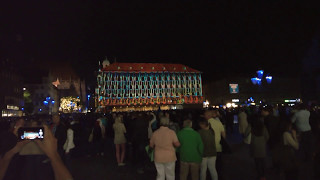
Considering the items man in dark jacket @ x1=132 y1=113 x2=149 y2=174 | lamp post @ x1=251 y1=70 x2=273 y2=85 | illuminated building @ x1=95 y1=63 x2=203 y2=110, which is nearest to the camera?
man in dark jacket @ x1=132 y1=113 x2=149 y2=174

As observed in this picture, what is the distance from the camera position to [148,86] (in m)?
108

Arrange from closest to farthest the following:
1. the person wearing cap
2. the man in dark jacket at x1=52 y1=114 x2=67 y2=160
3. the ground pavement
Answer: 1. the person wearing cap
2. the ground pavement
3. the man in dark jacket at x1=52 y1=114 x2=67 y2=160

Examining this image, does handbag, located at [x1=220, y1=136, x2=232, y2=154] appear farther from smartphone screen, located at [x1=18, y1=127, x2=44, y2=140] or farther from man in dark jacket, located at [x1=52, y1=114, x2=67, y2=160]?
man in dark jacket, located at [x1=52, y1=114, x2=67, y2=160]

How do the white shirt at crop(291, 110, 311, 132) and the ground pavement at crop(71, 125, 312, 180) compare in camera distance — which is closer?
the ground pavement at crop(71, 125, 312, 180)

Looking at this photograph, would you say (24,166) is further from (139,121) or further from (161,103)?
(161,103)

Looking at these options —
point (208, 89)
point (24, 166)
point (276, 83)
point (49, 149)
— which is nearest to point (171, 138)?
point (24, 166)

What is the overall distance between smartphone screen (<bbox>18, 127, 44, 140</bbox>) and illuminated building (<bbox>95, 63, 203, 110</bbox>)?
3703 inches

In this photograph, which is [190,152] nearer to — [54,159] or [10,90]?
[54,159]

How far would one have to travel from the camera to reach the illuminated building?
103375mm

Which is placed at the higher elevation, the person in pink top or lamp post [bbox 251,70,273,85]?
lamp post [bbox 251,70,273,85]

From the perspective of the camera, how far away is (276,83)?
92.1 meters

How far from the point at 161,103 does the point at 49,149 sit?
100395 millimetres

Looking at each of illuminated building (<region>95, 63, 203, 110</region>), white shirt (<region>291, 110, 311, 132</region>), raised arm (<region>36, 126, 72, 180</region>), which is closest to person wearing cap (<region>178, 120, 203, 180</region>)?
raised arm (<region>36, 126, 72, 180</region>)

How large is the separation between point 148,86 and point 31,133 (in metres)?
102
